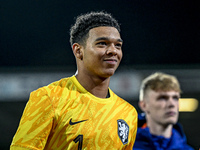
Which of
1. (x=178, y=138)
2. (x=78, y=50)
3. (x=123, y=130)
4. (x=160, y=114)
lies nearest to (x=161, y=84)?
(x=160, y=114)

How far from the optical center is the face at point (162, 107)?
371 centimetres

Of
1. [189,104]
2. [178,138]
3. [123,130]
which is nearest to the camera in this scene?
[123,130]

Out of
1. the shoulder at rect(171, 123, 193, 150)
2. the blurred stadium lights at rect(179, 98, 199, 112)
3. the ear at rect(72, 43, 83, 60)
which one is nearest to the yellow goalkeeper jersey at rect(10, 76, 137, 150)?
the ear at rect(72, 43, 83, 60)

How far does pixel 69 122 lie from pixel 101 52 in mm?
507

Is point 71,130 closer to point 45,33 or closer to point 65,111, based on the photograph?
point 65,111

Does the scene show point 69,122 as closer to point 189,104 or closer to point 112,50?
point 112,50

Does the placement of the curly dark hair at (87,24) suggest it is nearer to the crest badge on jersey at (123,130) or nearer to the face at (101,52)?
the face at (101,52)

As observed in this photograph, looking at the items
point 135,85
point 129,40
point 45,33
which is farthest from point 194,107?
point 45,33

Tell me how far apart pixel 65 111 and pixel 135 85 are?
5807 mm

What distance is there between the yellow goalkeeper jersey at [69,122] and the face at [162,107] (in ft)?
5.43

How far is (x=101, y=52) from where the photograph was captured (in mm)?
2002

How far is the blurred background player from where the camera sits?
3.74 meters

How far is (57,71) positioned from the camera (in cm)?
725

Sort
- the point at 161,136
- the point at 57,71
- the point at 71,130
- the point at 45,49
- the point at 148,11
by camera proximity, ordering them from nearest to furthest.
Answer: the point at 71,130
the point at 161,136
the point at 57,71
the point at 45,49
the point at 148,11
